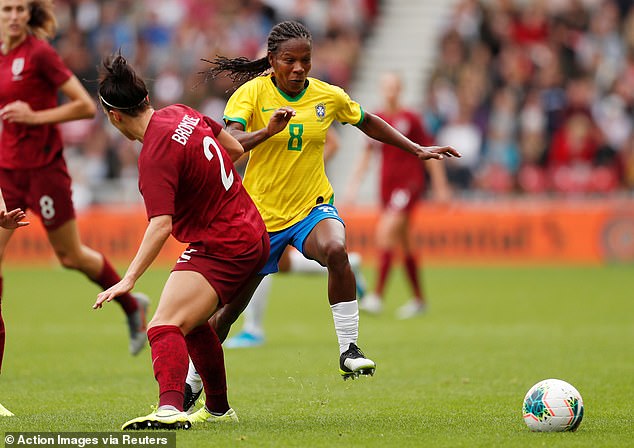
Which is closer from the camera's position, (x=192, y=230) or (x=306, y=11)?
(x=192, y=230)

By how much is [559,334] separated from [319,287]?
7168mm

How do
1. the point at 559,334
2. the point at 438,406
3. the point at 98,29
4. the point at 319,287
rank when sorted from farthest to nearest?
the point at 98,29 < the point at 319,287 < the point at 559,334 < the point at 438,406

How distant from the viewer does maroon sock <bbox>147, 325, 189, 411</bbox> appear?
6188mm

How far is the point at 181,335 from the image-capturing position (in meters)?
6.27

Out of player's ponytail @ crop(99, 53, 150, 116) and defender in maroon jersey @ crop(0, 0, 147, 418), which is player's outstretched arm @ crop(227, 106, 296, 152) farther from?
defender in maroon jersey @ crop(0, 0, 147, 418)

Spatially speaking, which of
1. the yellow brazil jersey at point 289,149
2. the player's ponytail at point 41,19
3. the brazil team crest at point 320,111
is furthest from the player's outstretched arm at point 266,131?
the player's ponytail at point 41,19

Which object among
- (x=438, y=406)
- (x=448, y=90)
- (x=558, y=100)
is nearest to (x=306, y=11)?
(x=448, y=90)

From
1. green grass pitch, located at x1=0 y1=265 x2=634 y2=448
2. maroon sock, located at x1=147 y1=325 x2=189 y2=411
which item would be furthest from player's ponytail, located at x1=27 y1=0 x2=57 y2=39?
maroon sock, located at x1=147 y1=325 x2=189 y2=411

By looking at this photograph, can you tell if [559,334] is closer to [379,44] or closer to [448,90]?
[448,90]

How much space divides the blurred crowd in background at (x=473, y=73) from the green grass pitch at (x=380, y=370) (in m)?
4.80

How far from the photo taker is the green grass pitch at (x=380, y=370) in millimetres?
6641

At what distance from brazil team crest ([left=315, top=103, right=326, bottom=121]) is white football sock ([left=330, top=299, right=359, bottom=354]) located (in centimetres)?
125

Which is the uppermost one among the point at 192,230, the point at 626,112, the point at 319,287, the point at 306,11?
the point at 306,11

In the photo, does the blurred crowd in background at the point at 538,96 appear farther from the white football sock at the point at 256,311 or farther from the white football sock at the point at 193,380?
the white football sock at the point at 193,380
